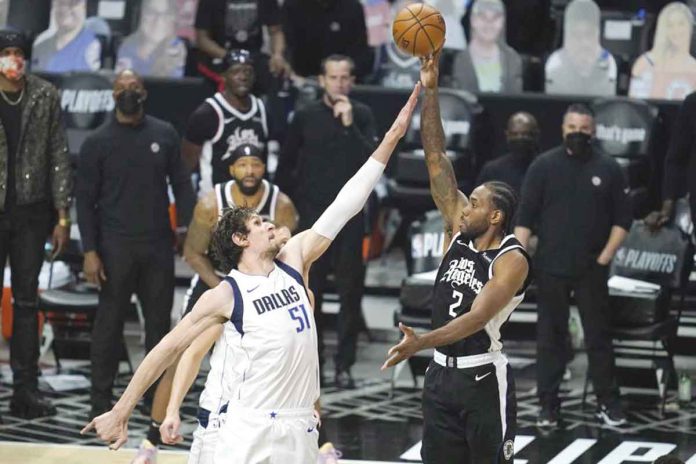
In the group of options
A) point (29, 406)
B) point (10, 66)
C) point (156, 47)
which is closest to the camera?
point (10, 66)

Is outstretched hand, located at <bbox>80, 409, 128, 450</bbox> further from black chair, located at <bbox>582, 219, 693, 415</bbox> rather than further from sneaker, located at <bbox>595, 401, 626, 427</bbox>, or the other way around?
black chair, located at <bbox>582, 219, 693, 415</bbox>

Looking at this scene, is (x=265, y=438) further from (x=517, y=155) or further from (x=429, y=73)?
(x=517, y=155)

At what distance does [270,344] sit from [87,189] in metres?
3.51

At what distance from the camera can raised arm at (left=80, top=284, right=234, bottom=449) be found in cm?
642

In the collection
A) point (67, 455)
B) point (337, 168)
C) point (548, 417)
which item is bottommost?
point (67, 455)

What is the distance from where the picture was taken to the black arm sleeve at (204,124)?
35.0 ft

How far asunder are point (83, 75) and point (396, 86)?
2454mm

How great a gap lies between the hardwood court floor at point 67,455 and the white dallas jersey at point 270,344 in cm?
240

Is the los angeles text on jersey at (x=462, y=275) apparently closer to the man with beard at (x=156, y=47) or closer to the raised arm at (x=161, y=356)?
the raised arm at (x=161, y=356)

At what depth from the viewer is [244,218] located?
6.96 metres

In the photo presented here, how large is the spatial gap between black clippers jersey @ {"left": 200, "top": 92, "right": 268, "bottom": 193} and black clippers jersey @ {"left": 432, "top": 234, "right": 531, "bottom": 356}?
330 centimetres

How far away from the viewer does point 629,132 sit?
1215cm

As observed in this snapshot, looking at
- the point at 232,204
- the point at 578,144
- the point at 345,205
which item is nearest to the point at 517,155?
the point at 578,144

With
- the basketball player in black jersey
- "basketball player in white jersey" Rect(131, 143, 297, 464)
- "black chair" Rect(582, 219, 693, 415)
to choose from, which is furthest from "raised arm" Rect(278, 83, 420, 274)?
"black chair" Rect(582, 219, 693, 415)
